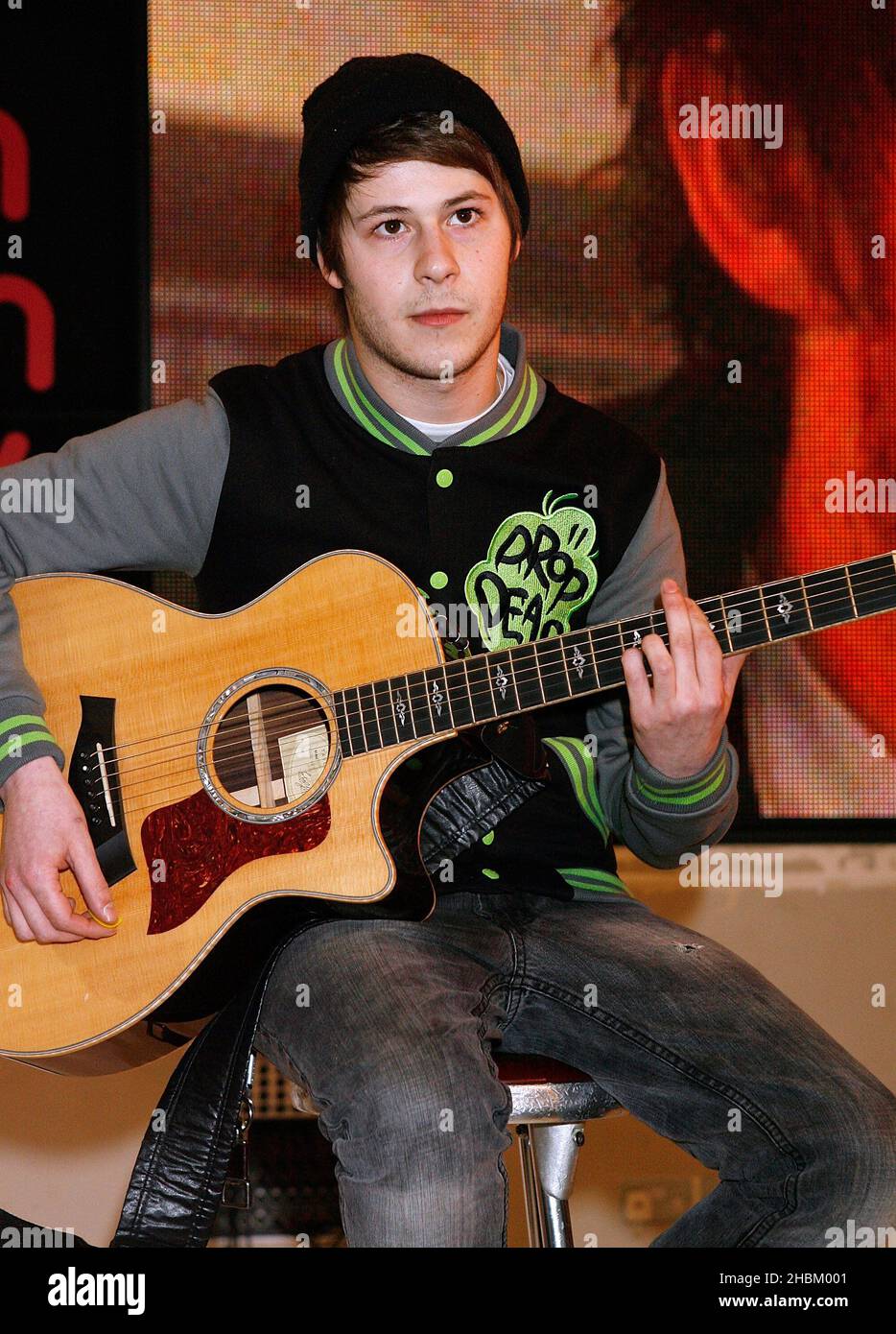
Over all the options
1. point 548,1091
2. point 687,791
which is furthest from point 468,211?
point 548,1091

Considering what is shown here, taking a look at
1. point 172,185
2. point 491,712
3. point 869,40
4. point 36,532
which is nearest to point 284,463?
point 36,532

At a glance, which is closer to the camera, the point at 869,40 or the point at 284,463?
the point at 284,463

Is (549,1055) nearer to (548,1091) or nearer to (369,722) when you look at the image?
(548,1091)

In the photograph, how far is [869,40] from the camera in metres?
2.75

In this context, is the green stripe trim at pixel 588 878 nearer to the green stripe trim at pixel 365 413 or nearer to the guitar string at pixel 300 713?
the guitar string at pixel 300 713

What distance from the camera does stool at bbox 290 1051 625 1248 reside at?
4.88 feet

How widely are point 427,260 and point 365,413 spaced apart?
211 millimetres

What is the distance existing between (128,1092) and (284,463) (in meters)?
1.49

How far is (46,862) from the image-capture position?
1.50 metres

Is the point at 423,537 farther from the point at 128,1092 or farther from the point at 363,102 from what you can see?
the point at 128,1092

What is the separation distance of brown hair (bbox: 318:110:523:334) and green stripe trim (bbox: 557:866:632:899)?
0.88 meters

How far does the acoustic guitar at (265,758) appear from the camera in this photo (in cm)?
147

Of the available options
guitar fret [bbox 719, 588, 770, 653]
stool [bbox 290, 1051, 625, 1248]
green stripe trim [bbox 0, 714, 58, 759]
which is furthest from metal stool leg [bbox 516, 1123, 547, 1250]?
green stripe trim [bbox 0, 714, 58, 759]

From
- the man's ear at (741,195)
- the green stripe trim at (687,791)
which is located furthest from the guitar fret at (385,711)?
the man's ear at (741,195)
